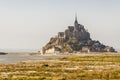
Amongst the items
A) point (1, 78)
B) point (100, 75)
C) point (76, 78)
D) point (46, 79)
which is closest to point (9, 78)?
point (1, 78)

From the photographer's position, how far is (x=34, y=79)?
51719mm

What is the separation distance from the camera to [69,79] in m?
52.3

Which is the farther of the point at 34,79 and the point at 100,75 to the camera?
the point at 100,75

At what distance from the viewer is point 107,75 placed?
5753 cm

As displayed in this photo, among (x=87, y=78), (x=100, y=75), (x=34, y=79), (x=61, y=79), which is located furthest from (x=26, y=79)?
(x=100, y=75)

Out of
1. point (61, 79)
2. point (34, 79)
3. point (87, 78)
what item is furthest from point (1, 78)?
point (87, 78)

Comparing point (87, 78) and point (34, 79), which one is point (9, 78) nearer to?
point (34, 79)

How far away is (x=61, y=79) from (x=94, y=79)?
4.93m

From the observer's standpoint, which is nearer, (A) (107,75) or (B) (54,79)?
(B) (54,79)

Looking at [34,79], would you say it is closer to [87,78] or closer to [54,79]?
[54,79]

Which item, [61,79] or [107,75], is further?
[107,75]

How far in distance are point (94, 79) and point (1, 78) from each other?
13576 millimetres

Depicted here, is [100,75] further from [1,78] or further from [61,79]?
[1,78]

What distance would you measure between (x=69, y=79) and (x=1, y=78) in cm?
994
